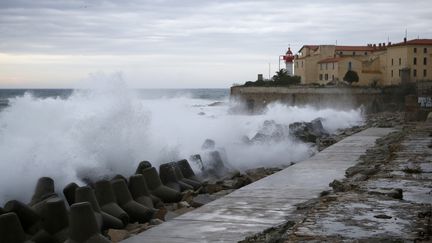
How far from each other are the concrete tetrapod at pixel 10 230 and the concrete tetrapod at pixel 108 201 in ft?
5.17

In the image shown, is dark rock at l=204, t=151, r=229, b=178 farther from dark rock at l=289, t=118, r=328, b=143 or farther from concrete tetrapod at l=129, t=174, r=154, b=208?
dark rock at l=289, t=118, r=328, b=143

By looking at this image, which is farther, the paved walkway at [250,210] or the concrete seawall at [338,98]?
the concrete seawall at [338,98]

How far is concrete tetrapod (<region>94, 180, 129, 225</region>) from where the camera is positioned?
7598 millimetres

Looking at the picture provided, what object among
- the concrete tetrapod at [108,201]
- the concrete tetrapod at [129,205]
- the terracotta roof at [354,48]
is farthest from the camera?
the terracotta roof at [354,48]

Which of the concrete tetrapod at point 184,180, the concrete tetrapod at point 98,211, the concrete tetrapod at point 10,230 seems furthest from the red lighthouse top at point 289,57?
the concrete tetrapod at point 10,230

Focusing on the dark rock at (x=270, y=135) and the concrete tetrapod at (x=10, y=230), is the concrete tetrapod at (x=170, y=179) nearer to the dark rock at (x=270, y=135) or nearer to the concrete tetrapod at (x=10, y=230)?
the concrete tetrapod at (x=10, y=230)

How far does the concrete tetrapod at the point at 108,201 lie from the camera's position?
24.9 ft

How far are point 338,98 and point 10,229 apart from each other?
43.7m

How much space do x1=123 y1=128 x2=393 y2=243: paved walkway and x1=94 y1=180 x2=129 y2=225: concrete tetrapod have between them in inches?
63.8

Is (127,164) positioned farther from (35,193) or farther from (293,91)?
(293,91)

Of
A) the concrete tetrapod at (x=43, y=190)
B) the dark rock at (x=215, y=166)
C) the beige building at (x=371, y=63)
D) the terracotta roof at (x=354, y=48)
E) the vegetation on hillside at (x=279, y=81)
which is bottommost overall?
the dark rock at (x=215, y=166)

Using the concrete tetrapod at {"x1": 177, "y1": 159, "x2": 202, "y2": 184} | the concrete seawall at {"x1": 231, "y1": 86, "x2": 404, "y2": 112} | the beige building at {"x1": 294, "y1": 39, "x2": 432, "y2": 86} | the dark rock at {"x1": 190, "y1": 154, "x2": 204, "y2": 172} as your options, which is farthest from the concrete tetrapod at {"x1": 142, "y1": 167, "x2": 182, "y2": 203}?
the beige building at {"x1": 294, "y1": 39, "x2": 432, "y2": 86}

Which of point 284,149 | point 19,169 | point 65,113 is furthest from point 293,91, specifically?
point 19,169

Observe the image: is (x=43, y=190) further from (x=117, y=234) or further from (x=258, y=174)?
(x=258, y=174)
